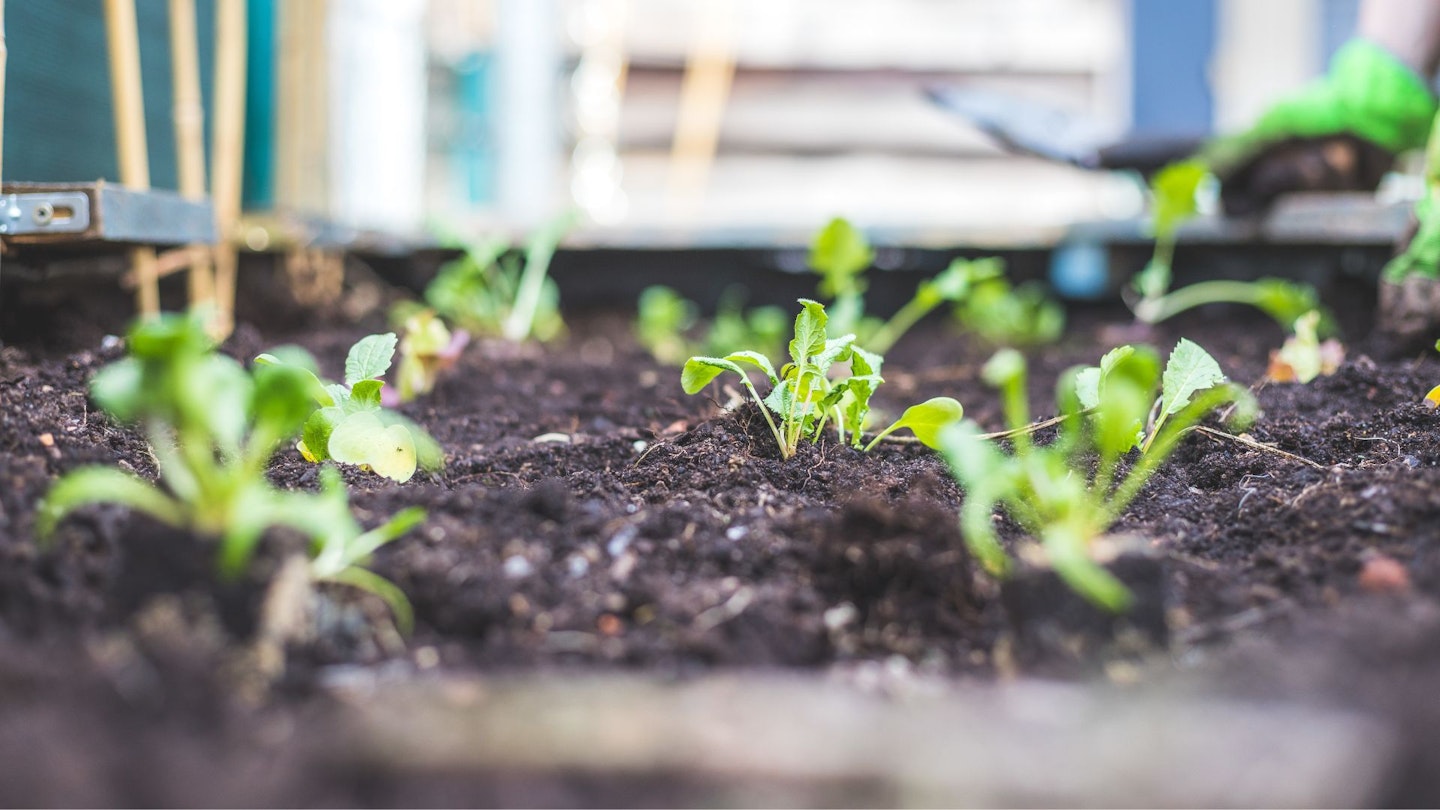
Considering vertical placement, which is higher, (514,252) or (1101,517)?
(514,252)

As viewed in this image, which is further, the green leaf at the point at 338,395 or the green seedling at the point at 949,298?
the green seedling at the point at 949,298

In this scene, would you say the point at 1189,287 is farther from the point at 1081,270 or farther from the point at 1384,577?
the point at 1384,577

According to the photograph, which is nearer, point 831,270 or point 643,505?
point 643,505

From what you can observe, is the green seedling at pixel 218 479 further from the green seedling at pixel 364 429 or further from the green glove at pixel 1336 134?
the green glove at pixel 1336 134

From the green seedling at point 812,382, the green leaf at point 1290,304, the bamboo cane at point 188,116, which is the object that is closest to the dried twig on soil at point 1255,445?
the green seedling at point 812,382

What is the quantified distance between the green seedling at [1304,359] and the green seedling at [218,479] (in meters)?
1.39

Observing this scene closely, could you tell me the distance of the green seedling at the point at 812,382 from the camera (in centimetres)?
102

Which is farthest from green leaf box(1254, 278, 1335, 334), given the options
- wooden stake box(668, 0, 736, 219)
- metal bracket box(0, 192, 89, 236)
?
wooden stake box(668, 0, 736, 219)

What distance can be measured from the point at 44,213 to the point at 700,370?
0.83 m

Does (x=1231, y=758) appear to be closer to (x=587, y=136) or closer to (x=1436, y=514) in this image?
(x=1436, y=514)

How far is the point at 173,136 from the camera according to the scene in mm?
2066

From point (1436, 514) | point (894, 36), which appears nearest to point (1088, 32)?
point (894, 36)

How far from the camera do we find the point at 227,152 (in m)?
2.02

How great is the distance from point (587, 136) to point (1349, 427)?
3.56 metres
